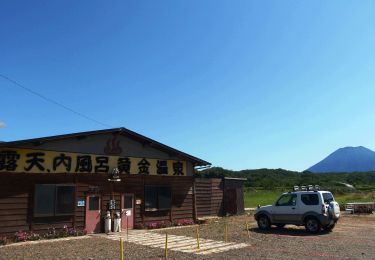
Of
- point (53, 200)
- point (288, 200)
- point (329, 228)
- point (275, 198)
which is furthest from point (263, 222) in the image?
point (275, 198)

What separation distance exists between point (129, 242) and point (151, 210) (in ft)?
21.0

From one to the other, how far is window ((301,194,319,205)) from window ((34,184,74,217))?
11379 mm

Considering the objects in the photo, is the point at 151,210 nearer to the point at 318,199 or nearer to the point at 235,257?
the point at 318,199

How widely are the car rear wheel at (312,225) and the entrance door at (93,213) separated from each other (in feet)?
34.4

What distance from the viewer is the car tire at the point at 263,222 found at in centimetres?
2138

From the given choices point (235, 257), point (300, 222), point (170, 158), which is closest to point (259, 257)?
point (235, 257)

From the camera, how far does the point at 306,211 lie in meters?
19.8

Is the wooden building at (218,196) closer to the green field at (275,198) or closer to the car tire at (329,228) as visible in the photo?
the green field at (275,198)

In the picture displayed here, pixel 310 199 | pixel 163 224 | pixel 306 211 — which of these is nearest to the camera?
pixel 306 211

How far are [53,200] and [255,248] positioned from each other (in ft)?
32.8

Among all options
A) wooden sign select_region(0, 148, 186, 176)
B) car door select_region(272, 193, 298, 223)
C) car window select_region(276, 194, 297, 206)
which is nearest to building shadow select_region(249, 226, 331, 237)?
car door select_region(272, 193, 298, 223)

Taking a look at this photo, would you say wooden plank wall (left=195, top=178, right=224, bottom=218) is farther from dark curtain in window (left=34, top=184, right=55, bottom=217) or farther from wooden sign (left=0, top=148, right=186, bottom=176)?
dark curtain in window (left=34, top=184, right=55, bottom=217)

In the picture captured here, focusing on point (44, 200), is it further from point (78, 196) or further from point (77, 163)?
point (77, 163)

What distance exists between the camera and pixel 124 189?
74.1ft
